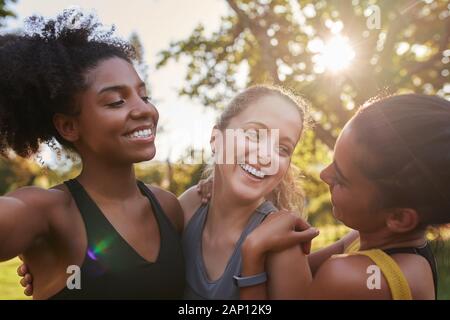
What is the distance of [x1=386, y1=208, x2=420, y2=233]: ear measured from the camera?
6.76 ft

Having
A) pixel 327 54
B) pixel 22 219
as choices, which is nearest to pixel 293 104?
pixel 22 219

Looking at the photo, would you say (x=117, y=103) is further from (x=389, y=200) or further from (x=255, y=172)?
(x=389, y=200)

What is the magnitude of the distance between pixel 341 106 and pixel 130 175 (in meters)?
4.51

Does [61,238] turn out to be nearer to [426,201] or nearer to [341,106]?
[426,201]

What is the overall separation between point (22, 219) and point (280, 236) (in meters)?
1.06

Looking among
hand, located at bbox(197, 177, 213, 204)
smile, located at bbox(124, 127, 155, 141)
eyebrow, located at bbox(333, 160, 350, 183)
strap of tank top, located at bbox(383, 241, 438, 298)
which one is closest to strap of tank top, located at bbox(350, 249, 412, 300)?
strap of tank top, located at bbox(383, 241, 438, 298)

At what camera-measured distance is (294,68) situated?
22.1ft

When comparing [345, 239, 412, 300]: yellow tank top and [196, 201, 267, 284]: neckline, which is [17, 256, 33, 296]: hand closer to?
[196, 201, 267, 284]: neckline

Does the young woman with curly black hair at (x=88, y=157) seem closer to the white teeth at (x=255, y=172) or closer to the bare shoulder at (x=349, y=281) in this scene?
the white teeth at (x=255, y=172)

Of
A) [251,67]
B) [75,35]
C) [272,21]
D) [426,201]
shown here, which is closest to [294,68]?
[272,21]

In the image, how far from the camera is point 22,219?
6.44 ft

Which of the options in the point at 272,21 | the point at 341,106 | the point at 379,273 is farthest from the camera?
the point at 272,21

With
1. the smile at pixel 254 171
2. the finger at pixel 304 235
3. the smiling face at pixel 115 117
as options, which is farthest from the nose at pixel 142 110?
the finger at pixel 304 235

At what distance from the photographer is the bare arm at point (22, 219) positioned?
1.90m
